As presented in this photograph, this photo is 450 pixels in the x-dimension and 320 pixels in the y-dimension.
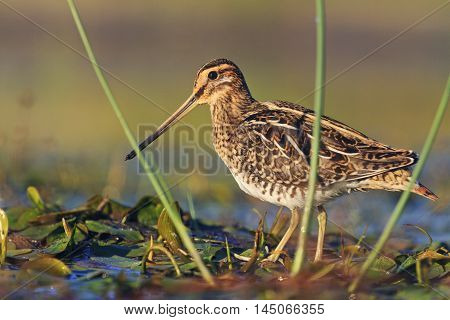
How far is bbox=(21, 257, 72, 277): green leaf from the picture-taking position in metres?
5.62

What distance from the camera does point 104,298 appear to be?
17.9 ft

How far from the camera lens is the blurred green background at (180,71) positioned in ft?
32.9

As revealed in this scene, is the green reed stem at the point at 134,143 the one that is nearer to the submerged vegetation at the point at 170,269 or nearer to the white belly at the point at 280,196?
the submerged vegetation at the point at 170,269

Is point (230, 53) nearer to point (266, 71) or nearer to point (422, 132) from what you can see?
point (266, 71)

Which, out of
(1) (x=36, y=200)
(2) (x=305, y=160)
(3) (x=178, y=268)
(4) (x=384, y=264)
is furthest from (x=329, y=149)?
(1) (x=36, y=200)

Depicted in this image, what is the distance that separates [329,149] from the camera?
622 cm

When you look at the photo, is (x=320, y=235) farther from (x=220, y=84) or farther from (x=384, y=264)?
(x=220, y=84)

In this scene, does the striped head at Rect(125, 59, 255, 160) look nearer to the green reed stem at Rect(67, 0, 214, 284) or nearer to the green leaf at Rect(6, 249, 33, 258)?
the green leaf at Rect(6, 249, 33, 258)

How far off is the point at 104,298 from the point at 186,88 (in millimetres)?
9507

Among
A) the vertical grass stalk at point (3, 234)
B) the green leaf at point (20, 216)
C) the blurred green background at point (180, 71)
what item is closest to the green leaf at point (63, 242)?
the vertical grass stalk at point (3, 234)

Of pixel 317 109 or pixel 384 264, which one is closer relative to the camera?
pixel 317 109

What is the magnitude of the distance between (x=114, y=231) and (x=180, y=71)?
994 centimetres

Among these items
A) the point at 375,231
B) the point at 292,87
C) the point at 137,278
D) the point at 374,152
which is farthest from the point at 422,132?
the point at 137,278

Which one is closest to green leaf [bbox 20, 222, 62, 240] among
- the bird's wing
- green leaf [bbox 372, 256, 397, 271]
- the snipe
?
the snipe
